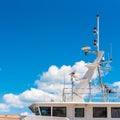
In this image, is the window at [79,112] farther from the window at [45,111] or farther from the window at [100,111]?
the window at [45,111]

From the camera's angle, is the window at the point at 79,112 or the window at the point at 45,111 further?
the window at the point at 45,111

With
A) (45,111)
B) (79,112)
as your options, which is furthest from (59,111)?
(79,112)

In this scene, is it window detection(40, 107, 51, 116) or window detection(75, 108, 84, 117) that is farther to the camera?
window detection(40, 107, 51, 116)

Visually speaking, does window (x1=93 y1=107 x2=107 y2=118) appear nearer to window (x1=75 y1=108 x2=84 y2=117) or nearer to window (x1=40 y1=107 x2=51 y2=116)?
window (x1=75 y1=108 x2=84 y2=117)

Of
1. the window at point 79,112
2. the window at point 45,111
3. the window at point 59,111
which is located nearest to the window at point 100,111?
the window at point 79,112

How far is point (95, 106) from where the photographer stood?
30.4 m

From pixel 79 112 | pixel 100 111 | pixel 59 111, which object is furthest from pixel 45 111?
pixel 100 111

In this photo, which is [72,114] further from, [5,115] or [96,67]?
[5,115]

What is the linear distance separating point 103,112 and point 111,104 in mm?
847

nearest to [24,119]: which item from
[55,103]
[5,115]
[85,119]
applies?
[55,103]

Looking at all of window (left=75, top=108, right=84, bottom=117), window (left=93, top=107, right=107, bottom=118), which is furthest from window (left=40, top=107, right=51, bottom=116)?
window (left=93, top=107, right=107, bottom=118)

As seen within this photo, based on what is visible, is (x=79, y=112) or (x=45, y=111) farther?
(x=45, y=111)

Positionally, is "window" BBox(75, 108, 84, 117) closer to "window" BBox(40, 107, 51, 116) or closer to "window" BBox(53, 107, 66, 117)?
"window" BBox(53, 107, 66, 117)

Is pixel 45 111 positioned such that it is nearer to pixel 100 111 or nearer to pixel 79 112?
pixel 79 112
